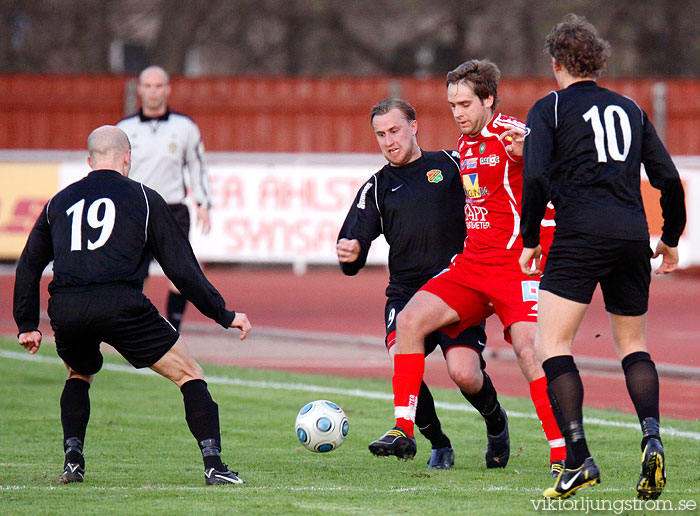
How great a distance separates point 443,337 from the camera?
21.1ft

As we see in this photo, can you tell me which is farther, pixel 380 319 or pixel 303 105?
pixel 303 105

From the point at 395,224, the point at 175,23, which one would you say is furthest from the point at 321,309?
the point at 175,23

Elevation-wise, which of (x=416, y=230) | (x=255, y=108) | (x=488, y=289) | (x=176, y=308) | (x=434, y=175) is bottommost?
(x=176, y=308)

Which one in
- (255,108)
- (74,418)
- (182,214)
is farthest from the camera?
(255,108)

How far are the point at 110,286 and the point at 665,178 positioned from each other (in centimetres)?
263

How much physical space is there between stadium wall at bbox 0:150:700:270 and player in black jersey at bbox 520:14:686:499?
14.4m

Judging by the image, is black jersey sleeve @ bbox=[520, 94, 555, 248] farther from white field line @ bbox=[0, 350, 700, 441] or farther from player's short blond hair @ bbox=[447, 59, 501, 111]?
white field line @ bbox=[0, 350, 700, 441]

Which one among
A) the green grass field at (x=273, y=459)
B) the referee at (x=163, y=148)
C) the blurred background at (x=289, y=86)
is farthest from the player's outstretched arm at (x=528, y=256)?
the blurred background at (x=289, y=86)

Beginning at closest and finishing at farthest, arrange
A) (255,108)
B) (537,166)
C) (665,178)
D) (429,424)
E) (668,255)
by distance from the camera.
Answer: (537,166) < (665,178) < (668,255) < (429,424) < (255,108)

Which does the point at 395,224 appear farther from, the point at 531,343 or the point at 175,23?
the point at 175,23

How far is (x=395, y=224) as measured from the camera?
658 centimetres

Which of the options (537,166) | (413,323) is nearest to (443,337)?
(413,323)

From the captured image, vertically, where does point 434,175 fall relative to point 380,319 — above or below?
above

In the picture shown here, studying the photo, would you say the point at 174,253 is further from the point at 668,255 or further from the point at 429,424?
the point at 668,255
